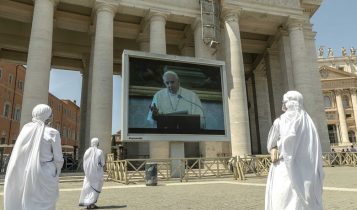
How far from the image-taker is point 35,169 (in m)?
4.61

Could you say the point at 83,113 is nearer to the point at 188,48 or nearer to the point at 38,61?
the point at 38,61

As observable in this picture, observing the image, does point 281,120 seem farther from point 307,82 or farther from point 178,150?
point 307,82

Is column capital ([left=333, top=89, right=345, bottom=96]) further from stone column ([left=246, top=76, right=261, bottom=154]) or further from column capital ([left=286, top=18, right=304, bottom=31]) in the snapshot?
column capital ([left=286, top=18, right=304, bottom=31])

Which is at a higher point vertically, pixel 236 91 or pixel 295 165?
pixel 236 91

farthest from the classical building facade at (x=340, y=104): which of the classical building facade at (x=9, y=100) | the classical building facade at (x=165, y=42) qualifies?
the classical building facade at (x=9, y=100)

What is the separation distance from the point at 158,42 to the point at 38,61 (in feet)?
27.1

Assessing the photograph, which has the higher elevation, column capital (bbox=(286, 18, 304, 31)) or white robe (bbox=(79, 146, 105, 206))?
column capital (bbox=(286, 18, 304, 31))

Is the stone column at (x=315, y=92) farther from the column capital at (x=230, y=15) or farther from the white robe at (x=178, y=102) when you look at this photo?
the white robe at (x=178, y=102)

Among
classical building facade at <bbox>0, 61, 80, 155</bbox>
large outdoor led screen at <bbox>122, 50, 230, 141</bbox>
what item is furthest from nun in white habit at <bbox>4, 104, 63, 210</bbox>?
classical building facade at <bbox>0, 61, 80, 155</bbox>

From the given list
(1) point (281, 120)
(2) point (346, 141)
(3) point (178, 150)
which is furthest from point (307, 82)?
(2) point (346, 141)

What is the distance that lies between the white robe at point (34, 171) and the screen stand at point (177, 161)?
11.9 metres

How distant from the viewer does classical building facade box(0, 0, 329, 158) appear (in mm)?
20516

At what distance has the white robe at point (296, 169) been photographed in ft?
13.4

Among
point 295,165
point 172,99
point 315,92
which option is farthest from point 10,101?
point 295,165
